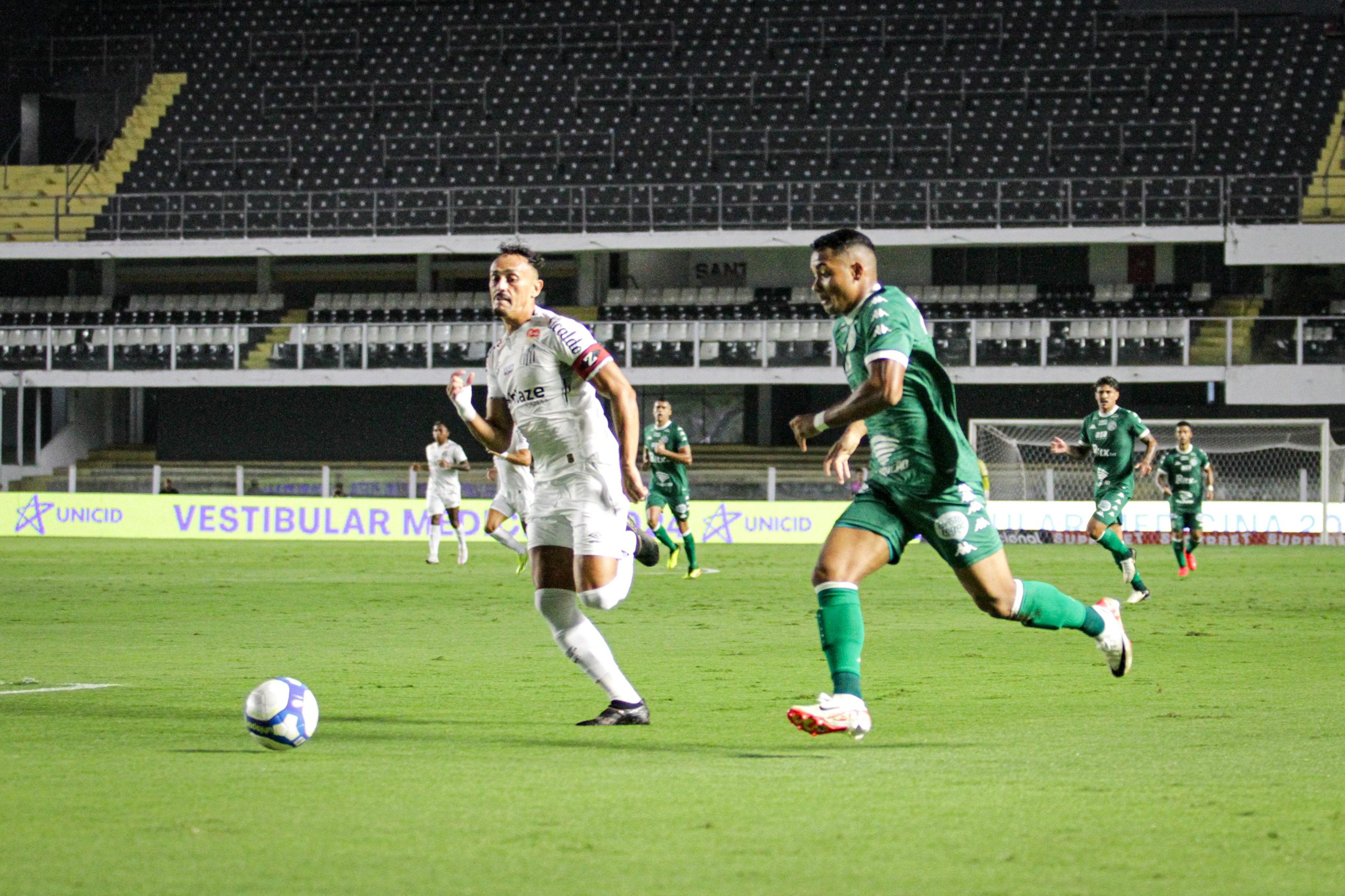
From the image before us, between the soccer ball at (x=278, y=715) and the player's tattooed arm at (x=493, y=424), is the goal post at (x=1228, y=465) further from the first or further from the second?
the soccer ball at (x=278, y=715)

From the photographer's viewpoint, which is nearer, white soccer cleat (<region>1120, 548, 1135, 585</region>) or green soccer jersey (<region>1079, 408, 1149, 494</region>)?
white soccer cleat (<region>1120, 548, 1135, 585</region>)

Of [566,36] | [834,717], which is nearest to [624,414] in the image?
[834,717]

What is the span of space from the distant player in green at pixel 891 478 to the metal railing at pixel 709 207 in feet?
105

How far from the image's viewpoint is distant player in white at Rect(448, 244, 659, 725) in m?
7.30

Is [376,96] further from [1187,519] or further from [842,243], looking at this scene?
[842,243]

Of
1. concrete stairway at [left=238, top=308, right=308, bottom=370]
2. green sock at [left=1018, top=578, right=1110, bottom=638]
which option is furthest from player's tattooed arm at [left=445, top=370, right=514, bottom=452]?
concrete stairway at [left=238, top=308, right=308, bottom=370]

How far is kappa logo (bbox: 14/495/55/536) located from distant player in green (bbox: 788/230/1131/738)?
2940 cm

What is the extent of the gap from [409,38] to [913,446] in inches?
1639

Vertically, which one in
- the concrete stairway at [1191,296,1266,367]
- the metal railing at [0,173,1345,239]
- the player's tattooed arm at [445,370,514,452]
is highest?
the metal railing at [0,173,1345,239]

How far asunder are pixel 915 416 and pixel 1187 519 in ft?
51.2

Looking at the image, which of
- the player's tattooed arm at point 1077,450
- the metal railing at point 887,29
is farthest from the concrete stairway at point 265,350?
the player's tattooed arm at point 1077,450

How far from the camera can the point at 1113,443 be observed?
17266mm

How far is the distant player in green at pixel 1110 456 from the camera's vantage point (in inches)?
665

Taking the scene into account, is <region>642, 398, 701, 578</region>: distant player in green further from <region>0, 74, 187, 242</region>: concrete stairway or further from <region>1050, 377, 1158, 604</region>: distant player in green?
<region>0, 74, 187, 242</region>: concrete stairway
